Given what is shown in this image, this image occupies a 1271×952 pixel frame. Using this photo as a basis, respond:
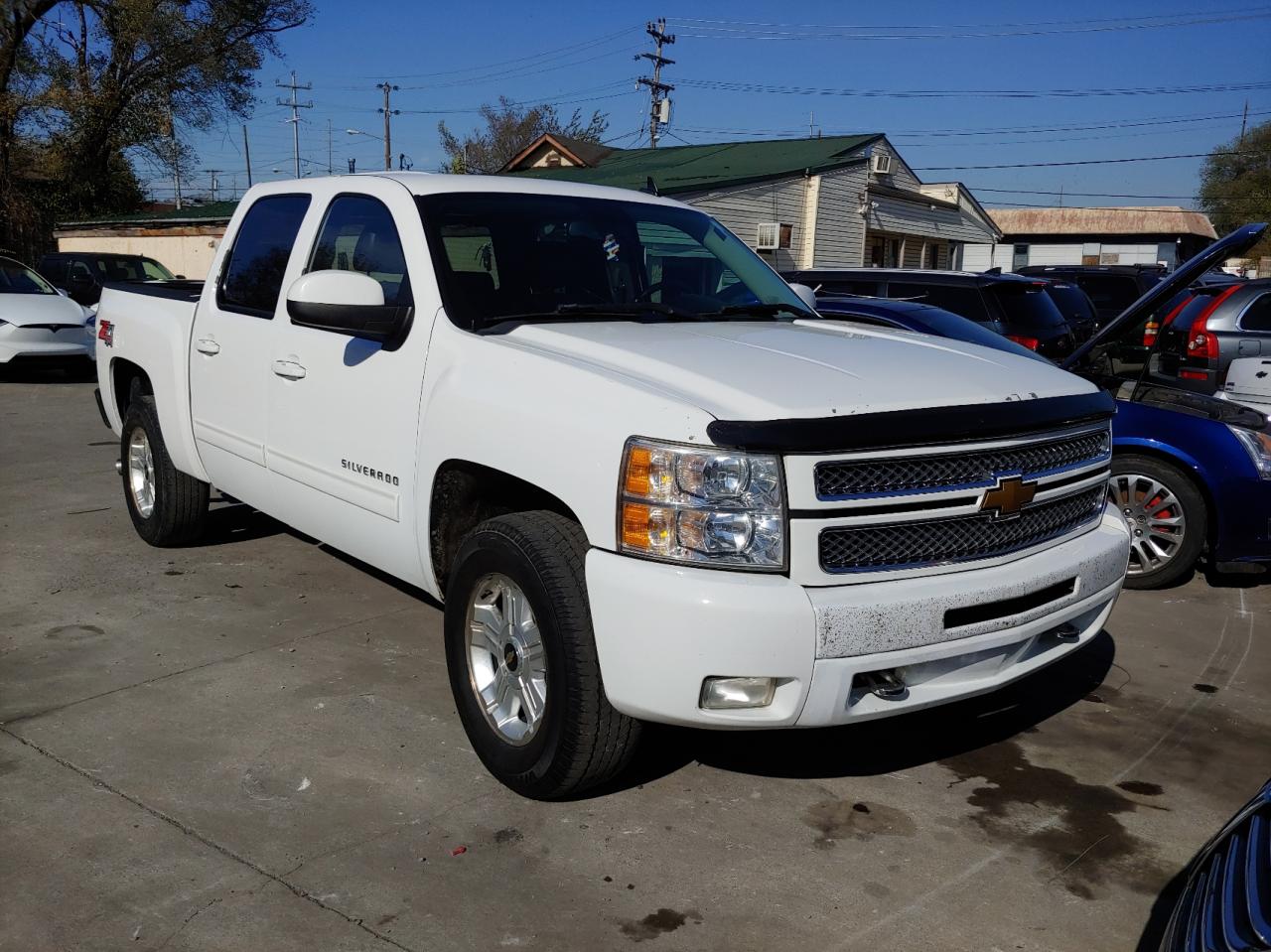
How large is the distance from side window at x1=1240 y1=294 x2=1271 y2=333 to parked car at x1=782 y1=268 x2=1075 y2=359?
146 centimetres

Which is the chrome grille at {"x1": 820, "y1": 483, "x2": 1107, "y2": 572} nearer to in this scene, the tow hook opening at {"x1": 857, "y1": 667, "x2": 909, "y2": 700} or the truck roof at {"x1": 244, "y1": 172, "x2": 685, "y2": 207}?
the tow hook opening at {"x1": 857, "y1": 667, "x2": 909, "y2": 700}

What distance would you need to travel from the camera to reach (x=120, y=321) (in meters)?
6.39

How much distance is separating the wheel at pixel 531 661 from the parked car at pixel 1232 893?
1.57 meters

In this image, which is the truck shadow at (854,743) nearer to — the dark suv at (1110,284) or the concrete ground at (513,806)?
the concrete ground at (513,806)

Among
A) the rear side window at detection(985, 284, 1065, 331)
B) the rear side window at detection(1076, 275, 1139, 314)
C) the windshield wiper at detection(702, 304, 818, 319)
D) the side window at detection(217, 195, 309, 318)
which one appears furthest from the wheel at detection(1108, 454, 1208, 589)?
the rear side window at detection(1076, 275, 1139, 314)

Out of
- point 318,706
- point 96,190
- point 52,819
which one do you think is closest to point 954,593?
point 318,706

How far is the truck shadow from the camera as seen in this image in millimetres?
3922

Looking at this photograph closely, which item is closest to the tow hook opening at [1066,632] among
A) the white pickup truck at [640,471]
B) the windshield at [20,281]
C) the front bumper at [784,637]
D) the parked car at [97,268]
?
the white pickup truck at [640,471]

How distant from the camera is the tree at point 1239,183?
64688mm

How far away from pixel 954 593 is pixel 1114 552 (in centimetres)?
97

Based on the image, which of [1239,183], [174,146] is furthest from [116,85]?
[1239,183]

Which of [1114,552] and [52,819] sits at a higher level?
[1114,552]

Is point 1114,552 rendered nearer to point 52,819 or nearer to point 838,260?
point 52,819

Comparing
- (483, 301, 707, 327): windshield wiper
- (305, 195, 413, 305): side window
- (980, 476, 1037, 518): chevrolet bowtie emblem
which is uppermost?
(305, 195, 413, 305): side window
